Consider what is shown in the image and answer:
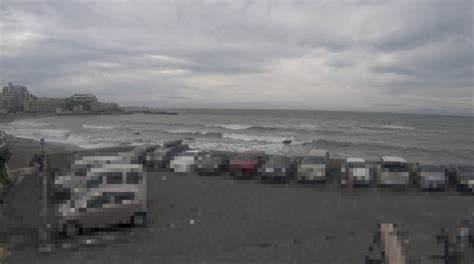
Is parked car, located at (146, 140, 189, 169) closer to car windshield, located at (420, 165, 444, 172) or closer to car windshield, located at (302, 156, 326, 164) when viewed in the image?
car windshield, located at (302, 156, 326, 164)

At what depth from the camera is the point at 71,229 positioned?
11273 millimetres

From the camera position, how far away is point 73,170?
590 inches

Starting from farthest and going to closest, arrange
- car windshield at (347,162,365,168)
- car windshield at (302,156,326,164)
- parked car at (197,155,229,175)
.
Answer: parked car at (197,155,229,175), car windshield at (302,156,326,164), car windshield at (347,162,365,168)

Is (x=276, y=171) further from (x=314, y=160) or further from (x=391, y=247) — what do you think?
(x=391, y=247)

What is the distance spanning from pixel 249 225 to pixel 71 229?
202 inches

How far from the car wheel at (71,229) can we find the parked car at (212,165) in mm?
10781

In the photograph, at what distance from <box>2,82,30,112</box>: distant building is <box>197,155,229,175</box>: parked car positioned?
170458 mm

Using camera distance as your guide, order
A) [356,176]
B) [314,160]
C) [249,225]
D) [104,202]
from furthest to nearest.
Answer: [314,160] → [356,176] → [249,225] → [104,202]

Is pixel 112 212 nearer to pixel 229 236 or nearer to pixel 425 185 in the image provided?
pixel 229 236

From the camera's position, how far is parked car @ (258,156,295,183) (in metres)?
19.9

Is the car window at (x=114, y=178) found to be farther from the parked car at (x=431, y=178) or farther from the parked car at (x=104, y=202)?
the parked car at (x=431, y=178)

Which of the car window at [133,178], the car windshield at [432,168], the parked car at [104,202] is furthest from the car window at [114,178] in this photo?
the car windshield at [432,168]

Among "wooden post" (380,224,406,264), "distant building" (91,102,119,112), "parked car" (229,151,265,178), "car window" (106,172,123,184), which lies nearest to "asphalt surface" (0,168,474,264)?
"car window" (106,172,123,184)

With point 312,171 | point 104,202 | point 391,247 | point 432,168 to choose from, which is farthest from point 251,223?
point 432,168
